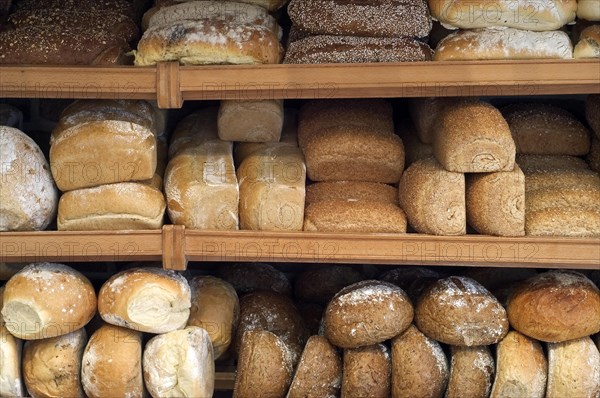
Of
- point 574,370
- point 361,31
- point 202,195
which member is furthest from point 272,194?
point 574,370

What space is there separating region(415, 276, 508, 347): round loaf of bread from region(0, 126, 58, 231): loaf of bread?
1296 millimetres

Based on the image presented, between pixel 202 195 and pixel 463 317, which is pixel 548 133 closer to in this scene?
pixel 463 317

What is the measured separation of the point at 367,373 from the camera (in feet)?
7.36

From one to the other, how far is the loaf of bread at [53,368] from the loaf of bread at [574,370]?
5.04ft

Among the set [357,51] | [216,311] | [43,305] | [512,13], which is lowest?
[216,311]

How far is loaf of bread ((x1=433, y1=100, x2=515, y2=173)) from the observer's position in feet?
7.07

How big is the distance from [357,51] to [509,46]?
462 mm

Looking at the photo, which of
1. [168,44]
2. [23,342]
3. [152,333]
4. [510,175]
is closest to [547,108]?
[510,175]

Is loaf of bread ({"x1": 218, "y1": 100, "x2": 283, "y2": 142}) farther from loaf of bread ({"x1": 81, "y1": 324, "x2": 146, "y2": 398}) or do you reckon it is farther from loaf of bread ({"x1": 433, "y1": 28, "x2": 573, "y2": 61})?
loaf of bread ({"x1": 81, "y1": 324, "x2": 146, "y2": 398})

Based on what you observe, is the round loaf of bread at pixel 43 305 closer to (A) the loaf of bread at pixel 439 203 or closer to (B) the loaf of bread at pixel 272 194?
(B) the loaf of bread at pixel 272 194

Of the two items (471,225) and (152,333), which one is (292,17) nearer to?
(471,225)

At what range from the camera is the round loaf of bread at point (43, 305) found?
7.13ft

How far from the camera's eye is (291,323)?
97.9 inches

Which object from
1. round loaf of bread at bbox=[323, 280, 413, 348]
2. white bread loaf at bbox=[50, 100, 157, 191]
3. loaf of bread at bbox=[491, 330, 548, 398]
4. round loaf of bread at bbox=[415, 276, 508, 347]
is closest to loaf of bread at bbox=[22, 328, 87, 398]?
white bread loaf at bbox=[50, 100, 157, 191]
